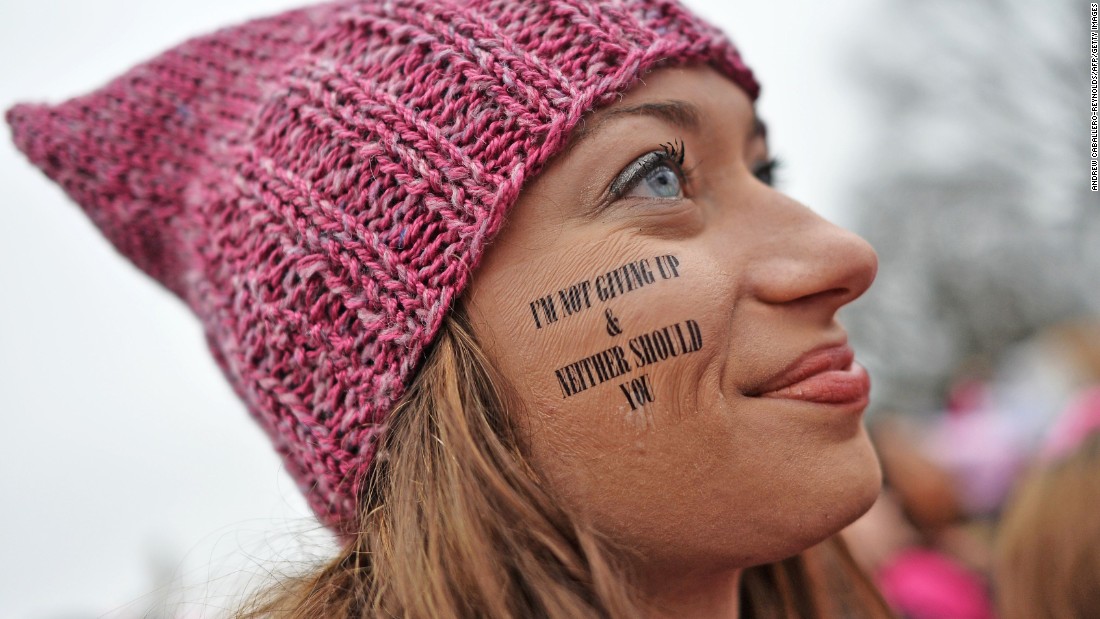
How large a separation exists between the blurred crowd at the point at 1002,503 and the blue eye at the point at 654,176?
153 cm

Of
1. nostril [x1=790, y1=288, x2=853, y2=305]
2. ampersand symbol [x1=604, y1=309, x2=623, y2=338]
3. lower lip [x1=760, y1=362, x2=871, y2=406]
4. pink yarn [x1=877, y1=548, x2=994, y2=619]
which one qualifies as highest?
nostril [x1=790, y1=288, x2=853, y2=305]

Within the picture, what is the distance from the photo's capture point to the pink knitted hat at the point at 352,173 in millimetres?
1375

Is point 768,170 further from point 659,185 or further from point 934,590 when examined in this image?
A: point 934,590

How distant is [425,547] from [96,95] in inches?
52.6

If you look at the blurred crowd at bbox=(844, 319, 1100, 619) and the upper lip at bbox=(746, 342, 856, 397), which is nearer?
the upper lip at bbox=(746, 342, 856, 397)

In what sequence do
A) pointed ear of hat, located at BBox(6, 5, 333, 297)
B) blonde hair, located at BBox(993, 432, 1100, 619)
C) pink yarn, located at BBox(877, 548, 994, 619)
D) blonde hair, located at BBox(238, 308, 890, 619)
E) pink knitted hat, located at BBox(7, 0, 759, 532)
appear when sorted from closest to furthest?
blonde hair, located at BBox(238, 308, 890, 619) < pink knitted hat, located at BBox(7, 0, 759, 532) < pointed ear of hat, located at BBox(6, 5, 333, 297) < blonde hair, located at BBox(993, 432, 1100, 619) < pink yarn, located at BBox(877, 548, 994, 619)

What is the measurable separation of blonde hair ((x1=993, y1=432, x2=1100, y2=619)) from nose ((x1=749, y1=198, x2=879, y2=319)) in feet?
3.77

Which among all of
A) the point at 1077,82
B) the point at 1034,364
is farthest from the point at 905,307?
the point at 1034,364

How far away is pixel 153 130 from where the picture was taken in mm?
1741

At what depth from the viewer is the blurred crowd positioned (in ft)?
6.62

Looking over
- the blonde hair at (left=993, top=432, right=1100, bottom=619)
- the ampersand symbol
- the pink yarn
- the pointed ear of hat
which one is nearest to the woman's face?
the ampersand symbol

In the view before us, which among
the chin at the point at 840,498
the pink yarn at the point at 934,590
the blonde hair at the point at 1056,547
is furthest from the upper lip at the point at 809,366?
the pink yarn at the point at 934,590

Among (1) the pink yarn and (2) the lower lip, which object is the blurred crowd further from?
(2) the lower lip

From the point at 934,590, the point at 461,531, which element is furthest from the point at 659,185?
the point at 934,590
